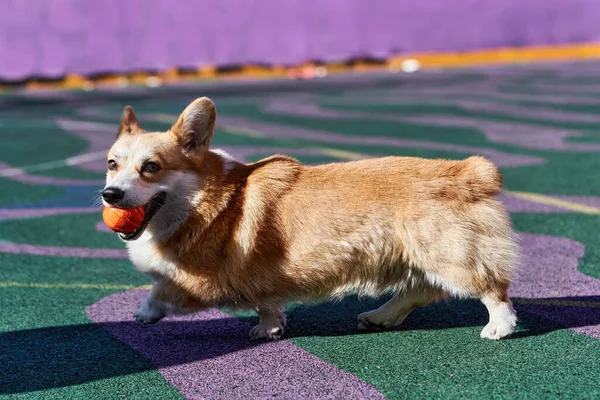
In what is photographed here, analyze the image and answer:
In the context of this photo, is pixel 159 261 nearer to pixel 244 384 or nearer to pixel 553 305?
pixel 244 384

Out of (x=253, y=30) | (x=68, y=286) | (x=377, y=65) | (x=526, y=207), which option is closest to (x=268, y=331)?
(x=68, y=286)

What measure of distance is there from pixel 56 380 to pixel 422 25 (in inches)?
855

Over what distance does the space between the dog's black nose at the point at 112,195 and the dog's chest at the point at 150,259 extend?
0.37 m

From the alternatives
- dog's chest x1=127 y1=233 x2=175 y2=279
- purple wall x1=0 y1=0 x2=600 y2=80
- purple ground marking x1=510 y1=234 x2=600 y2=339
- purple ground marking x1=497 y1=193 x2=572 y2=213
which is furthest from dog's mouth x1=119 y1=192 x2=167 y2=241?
purple wall x1=0 y1=0 x2=600 y2=80

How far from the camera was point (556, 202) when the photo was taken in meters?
7.25

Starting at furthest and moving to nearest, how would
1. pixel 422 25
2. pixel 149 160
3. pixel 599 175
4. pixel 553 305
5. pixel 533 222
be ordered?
pixel 422 25
pixel 599 175
pixel 533 222
pixel 553 305
pixel 149 160

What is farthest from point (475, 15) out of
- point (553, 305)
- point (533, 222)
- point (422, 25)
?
point (553, 305)

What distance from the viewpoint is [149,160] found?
4.25 metres

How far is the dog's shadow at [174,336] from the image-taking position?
3977 mm

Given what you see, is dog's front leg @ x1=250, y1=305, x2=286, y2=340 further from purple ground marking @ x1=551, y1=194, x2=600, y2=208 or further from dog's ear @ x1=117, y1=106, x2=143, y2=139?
purple ground marking @ x1=551, y1=194, x2=600, y2=208

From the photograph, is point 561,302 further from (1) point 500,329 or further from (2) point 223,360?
(2) point 223,360

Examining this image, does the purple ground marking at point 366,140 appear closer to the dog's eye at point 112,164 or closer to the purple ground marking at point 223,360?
the purple ground marking at point 223,360

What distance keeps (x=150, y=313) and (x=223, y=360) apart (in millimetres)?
492

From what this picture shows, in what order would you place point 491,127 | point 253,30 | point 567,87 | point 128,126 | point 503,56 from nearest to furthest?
point 128,126, point 491,127, point 567,87, point 253,30, point 503,56
